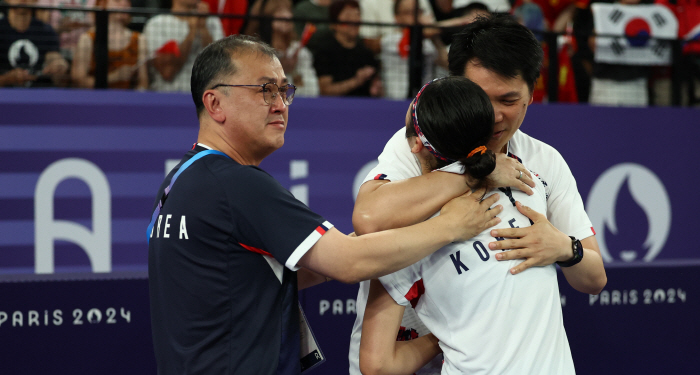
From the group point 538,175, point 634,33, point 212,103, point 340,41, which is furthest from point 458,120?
point 634,33

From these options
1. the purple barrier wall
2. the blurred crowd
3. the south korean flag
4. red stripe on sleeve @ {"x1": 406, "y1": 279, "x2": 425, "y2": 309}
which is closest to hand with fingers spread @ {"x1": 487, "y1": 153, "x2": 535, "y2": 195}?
red stripe on sleeve @ {"x1": 406, "y1": 279, "x2": 425, "y2": 309}

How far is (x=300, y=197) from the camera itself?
17.3 ft

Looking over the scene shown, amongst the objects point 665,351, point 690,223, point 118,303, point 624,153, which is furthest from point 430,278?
point 690,223

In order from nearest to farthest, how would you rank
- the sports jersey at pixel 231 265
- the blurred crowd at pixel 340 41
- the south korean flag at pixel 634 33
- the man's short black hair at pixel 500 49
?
the sports jersey at pixel 231 265 → the man's short black hair at pixel 500 49 → the blurred crowd at pixel 340 41 → the south korean flag at pixel 634 33

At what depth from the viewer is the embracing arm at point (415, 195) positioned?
1758 mm

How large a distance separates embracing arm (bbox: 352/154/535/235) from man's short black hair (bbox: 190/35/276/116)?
601mm

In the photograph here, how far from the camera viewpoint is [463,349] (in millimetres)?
1690

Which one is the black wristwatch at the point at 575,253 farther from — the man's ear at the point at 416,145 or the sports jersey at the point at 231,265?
the sports jersey at the point at 231,265

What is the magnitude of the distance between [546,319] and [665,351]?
1.78 meters

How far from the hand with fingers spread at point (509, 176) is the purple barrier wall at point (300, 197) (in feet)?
4.13

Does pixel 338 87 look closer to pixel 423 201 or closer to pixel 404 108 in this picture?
pixel 404 108

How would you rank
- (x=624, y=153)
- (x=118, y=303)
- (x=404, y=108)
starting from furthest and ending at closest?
(x=624, y=153)
(x=404, y=108)
(x=118, y=303)

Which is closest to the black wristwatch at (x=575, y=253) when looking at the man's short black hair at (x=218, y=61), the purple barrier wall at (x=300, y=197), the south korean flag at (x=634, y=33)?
the man's short black hair at (x=218, y=61)

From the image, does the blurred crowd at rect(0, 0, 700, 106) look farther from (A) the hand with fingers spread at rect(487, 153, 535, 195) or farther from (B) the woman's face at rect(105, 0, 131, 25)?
(A) the hand with fingers spread at rect(487, 153, 535, 195)
